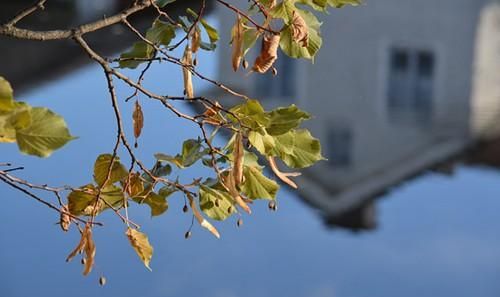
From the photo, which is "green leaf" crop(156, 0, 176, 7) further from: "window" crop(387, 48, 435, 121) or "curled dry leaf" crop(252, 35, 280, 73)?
"window" crop(387, 48, 435, 121)

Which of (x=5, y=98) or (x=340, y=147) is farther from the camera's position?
(x=340, y=147)

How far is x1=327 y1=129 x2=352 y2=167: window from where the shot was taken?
4691 millimetres

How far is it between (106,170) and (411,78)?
4.66 metres

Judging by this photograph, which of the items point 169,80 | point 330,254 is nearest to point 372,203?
point 330,254

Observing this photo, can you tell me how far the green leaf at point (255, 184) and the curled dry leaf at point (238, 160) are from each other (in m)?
0.04

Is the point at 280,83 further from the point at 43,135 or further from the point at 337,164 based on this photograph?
the point at 43,135

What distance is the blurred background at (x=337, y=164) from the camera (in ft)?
10.8

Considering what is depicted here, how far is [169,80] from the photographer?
12.3 feet

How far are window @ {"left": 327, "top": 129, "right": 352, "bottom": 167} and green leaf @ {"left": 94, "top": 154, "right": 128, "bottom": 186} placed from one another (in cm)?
393

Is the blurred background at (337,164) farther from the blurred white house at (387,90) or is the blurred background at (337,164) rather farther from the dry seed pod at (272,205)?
the dry seed pod at (272,205)

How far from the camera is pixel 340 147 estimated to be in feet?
15.8

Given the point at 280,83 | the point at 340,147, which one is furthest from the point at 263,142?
the point at 280,83

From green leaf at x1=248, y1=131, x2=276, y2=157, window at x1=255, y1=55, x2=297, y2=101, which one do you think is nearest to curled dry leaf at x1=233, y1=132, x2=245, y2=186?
green leaf at x1=248, y1=131, x2=276, y2=157

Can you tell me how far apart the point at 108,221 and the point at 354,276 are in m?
0.81
